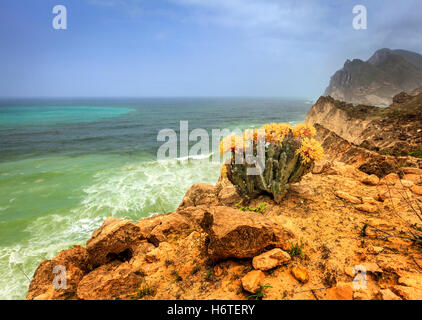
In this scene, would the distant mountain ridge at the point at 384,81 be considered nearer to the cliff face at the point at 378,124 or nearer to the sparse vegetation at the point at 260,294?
the cliff face at the point at 378,124

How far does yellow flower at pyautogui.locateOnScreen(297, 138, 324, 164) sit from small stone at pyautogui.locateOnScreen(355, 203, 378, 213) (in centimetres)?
112

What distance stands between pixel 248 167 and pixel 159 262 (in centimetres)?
254

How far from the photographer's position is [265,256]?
256 centimetres

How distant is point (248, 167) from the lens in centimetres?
441

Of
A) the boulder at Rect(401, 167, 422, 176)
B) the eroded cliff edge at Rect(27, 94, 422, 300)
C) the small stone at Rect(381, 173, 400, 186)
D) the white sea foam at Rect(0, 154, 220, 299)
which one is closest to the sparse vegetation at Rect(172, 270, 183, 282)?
the eroded cliff edge at Rect(27, 94, 422, 300)

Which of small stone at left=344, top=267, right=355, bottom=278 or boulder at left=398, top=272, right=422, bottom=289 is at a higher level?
boulder at left=398, top=272, right=422, bottom=289

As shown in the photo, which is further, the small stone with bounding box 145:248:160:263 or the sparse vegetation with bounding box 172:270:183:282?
the small stone with bounding box 145:248:160:263

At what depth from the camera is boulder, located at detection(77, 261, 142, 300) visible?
104 inches

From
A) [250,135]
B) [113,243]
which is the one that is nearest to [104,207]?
[113,243]

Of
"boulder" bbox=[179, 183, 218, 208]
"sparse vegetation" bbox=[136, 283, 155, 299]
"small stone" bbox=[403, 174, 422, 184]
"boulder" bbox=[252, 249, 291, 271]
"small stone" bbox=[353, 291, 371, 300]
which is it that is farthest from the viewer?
"boulder" bbox=[179, 183, 218, 208]

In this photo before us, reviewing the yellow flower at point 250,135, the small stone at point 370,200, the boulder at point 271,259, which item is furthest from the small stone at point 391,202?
the yellow flower at point 250,135

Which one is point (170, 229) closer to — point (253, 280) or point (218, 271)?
point (218, 271)

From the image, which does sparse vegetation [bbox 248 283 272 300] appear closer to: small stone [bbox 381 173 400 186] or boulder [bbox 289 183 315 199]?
boulder [bbox 289 183 315 199]
